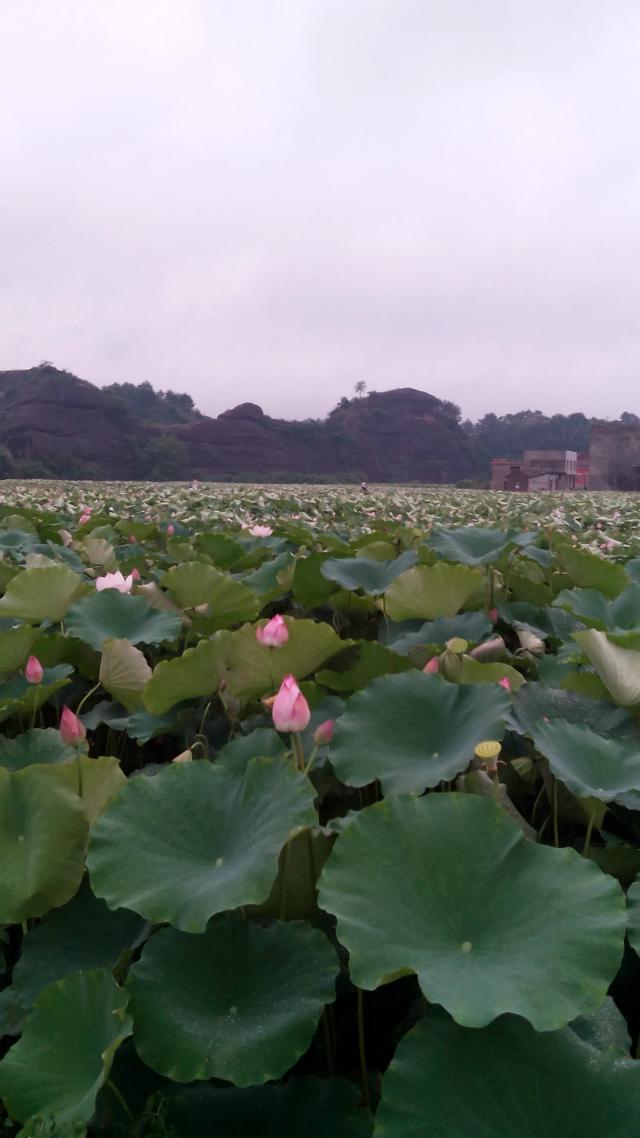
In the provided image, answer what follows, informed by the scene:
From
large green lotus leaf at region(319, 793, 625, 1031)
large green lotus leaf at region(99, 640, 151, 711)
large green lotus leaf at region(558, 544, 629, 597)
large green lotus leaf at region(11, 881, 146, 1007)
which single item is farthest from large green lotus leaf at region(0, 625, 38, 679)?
large green lotus leaf at region(558, 544, 629, 597)

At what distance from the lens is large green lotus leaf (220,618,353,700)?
1.09 metres

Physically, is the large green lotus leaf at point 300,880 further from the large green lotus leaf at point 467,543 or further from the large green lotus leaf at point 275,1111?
the large green lotus leaf at point 467,543

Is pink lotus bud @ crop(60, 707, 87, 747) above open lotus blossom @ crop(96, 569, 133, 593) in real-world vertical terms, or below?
below

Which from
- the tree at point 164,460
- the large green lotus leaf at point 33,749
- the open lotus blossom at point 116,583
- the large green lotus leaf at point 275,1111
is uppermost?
the open lotus blossom at point 116,583

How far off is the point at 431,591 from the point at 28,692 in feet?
2.14

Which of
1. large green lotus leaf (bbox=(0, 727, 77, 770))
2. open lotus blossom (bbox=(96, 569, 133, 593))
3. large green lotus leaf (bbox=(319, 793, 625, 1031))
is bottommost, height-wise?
large green lotus leaf (bbox=(0, 727, 77, 770))

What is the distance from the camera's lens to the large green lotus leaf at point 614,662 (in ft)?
3.22

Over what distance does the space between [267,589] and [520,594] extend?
1.71ft

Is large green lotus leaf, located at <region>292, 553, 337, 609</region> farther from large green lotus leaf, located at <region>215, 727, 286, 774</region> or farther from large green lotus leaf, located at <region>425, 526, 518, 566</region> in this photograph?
large green lotus leaf, located at <region>215, 727, 286, 774</region>

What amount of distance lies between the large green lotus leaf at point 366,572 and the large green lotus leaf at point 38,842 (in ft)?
2.49

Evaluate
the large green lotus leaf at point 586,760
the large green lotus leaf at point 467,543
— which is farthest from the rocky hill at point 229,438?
the large green lotus leaf at point 586,760

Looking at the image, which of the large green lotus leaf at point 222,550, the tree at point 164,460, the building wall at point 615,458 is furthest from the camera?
the tree at point 164,460

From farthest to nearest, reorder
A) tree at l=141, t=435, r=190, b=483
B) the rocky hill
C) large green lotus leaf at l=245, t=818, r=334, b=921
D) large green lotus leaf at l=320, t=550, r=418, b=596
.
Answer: the rocky hill → tree at l=141, t=435, r=190, b=483 → large green lotus leaf at l=320, t=550, r=418, b=596 → large green lotus leaf at l=245, t=818, r=334, b=921

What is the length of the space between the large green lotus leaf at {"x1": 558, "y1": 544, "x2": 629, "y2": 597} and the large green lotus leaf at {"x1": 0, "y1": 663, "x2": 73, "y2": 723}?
3.29 ft
